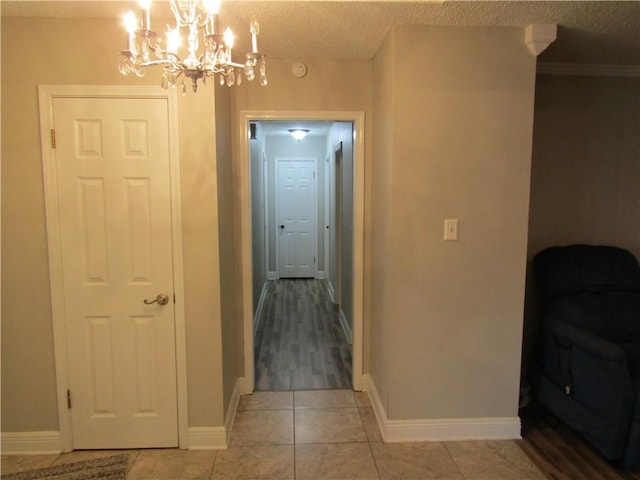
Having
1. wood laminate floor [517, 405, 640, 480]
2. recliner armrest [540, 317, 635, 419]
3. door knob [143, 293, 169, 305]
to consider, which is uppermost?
door knob [143, 293, 169, 305]

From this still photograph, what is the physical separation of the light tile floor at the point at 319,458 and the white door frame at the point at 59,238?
18 centimetres

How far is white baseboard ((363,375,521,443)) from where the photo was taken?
2381mm

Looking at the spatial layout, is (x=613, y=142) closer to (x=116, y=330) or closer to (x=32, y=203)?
(x=116, y=330)

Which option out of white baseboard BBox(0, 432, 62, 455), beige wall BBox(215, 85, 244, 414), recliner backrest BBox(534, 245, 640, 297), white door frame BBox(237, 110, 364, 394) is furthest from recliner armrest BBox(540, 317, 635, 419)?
white baseboard BBox(0, 432, 62, 455)

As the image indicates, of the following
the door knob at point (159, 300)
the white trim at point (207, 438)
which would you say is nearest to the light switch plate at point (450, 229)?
the door knob at point (159, 300)

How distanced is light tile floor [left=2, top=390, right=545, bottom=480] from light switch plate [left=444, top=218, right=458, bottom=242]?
1.21 metres

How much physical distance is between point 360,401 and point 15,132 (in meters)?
2.62

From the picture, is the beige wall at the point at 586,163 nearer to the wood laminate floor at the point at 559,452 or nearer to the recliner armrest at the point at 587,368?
the recliner armrest at the point at 587,368

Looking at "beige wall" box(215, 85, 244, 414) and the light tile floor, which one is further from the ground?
"beige wall" box(215, 85, 244, 414)

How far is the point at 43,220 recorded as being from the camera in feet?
7.07

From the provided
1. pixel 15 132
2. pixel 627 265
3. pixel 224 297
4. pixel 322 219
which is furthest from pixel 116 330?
pixel 322 219

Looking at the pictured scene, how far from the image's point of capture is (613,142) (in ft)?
9.52

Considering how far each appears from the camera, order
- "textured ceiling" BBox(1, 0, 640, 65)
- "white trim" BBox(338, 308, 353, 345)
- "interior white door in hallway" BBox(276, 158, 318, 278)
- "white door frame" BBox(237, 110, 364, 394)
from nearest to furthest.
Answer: "textured ceiling" BBox(1, 0, 640, 65)
"white door frame" BBox(237, 110, 364, 394)
"white trim" BBox(338, 308, 353, 345)
"interior white door in hallway" BBox(276, 158, 318, 278)

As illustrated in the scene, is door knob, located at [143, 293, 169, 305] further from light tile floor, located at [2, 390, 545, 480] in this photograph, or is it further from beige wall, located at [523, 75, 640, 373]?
beige wall, located at [523, 75, 640, 373]
